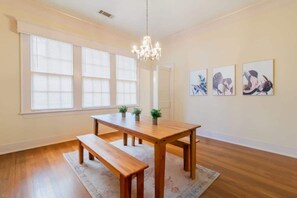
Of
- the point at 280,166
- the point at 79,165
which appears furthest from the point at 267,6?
the point at 79,165

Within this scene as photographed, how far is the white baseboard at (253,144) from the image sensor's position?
285cm

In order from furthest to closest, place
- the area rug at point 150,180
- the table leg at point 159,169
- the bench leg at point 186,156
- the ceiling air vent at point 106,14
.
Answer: the ceiling air vent at point 106,14, the bench leg at point 186,156, the area rug at point 150,180, the table leg at point 159,169

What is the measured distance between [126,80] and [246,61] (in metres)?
3.42

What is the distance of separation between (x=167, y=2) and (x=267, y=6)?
208 centimetres

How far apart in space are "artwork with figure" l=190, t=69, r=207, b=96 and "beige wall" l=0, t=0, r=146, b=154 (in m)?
3.33

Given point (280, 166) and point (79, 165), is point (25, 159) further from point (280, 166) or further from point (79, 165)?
point (280, 166)

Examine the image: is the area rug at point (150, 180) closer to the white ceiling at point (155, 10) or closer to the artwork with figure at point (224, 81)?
the artwork with figure at point (224, 81)

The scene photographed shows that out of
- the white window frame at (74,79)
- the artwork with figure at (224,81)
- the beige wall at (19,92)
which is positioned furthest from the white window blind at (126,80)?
the artwork with figure at (224,81)

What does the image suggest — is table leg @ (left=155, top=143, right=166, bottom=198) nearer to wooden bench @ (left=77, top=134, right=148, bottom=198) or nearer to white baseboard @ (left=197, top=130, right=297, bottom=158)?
wooden bench @ (left=77, top=134, right=148, bottom=198)

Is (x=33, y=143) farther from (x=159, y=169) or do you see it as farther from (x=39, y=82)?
(x=159, y=169)

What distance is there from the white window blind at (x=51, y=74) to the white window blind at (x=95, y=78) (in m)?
0.37

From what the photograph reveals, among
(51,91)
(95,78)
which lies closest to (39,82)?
(51,91)

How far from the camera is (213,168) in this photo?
238 cm

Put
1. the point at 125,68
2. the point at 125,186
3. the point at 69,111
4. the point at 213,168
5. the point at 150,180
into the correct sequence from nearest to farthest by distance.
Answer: the point at 125,186 → the point at 150,180 → the point at 213,168 → the point at 69,111 → the point at 125,68
